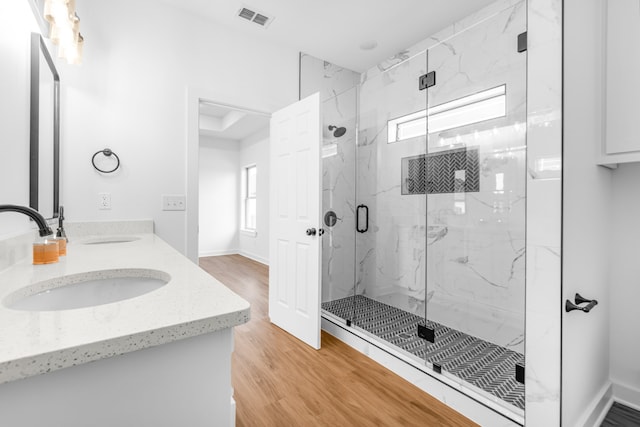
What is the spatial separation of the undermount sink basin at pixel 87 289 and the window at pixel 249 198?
5.31 meters

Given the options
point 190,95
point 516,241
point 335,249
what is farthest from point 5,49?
point 516,241

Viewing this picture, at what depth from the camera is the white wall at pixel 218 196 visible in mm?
6371

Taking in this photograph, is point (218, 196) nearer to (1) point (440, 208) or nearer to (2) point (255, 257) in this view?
(2) point (255, 257)

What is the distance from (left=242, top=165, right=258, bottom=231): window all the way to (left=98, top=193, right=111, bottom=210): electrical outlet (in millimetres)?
4130

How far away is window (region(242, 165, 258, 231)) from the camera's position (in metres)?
6.39

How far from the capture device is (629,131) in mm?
1432

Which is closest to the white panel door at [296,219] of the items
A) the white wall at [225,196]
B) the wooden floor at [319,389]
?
the wooden floor at [319,389]

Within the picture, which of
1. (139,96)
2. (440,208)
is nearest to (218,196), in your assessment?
(139,96)

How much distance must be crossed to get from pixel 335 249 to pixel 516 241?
1650 mm

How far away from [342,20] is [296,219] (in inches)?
68.6

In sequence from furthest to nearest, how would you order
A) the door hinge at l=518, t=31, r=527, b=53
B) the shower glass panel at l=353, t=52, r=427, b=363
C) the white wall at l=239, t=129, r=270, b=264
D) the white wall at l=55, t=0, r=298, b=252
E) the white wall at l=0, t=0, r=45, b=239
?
the white wall at l=239, t=129, r=270, b=264, the shower glass panel at l=353, t=52, r=427, b=363, the white wall at l=55, t=0, r=298, b=252, the door hinge at l=518, t=31, r=527, b=53, the white wall at l=0, t=0, r=45, b=239

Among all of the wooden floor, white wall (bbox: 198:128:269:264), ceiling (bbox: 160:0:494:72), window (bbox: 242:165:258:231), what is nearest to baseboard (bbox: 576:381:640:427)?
the wooden floor

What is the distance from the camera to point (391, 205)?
3.13m

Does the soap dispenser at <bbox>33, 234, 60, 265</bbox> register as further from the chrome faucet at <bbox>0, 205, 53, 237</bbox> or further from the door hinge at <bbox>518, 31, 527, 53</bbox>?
the door hinge at <bbox>518, 31, 527, 53</bbox>
